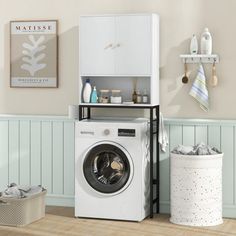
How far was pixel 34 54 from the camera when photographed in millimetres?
5961

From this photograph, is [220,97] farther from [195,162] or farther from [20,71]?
[20,71]

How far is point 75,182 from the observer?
545 centimetres

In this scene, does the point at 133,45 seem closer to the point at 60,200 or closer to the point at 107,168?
the point at 107,168

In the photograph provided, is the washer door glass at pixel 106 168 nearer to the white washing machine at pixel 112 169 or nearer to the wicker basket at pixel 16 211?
the white washing machine at pixel 112 169

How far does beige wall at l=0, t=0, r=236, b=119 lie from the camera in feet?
17.9

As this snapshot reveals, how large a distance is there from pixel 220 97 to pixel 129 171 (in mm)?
1042

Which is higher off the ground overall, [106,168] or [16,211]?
[106,168]

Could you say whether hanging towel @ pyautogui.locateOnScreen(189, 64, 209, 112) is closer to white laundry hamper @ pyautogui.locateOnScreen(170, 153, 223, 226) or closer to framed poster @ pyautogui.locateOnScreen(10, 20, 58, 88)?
white laundry hamper @ pyautogui.locateOnScreen(170, 153, 223, 226)

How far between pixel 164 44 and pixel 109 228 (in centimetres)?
171

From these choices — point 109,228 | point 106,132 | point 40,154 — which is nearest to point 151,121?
point 106,132

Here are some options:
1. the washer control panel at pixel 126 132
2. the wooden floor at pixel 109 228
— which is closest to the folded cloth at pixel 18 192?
the wooden floor at pixel 109 228

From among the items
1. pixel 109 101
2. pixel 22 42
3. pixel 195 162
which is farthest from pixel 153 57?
pixel 22 42

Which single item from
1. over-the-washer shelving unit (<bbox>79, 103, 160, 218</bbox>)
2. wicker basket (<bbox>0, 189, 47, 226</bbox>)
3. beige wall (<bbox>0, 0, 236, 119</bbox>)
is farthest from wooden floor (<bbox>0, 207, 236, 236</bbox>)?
beige wall (<bbox>0, 0, 236, 119</bbox>)

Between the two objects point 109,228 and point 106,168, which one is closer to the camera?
point 109,228
